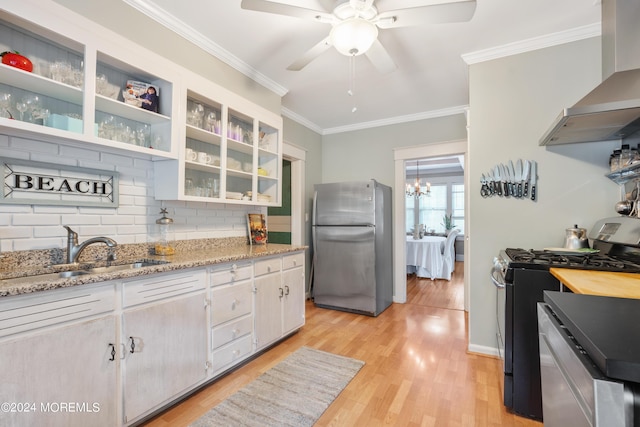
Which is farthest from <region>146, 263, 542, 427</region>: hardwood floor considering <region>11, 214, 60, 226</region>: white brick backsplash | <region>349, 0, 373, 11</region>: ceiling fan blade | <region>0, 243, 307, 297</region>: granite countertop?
<region>349, 0, 373, 11</region>: ceiling fan blade

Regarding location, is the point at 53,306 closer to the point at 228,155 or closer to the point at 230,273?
the point at 230,273

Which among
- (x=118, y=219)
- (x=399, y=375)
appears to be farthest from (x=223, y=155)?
(x=399, y=375)

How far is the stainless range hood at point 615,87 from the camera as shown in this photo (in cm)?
159

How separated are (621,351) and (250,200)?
2.50 metres

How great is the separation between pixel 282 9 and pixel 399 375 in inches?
99.2

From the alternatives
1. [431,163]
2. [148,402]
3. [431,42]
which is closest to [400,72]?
[431,42]

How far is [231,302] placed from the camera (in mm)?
2100

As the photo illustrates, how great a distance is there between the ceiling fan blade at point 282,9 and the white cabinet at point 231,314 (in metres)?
1.59

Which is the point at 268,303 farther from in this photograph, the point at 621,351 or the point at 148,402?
the point at 621,351

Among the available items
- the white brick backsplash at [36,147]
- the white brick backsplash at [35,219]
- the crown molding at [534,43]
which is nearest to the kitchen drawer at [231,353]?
the white brick backsplash at [35,219]

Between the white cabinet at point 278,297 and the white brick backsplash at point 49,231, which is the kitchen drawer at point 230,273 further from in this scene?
the white brick backsplash at point 49,231

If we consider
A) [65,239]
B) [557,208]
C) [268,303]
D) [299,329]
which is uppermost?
[557,208]

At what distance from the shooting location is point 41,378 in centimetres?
120

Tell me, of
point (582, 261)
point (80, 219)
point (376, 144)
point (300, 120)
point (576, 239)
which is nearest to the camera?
point (582, 261)
